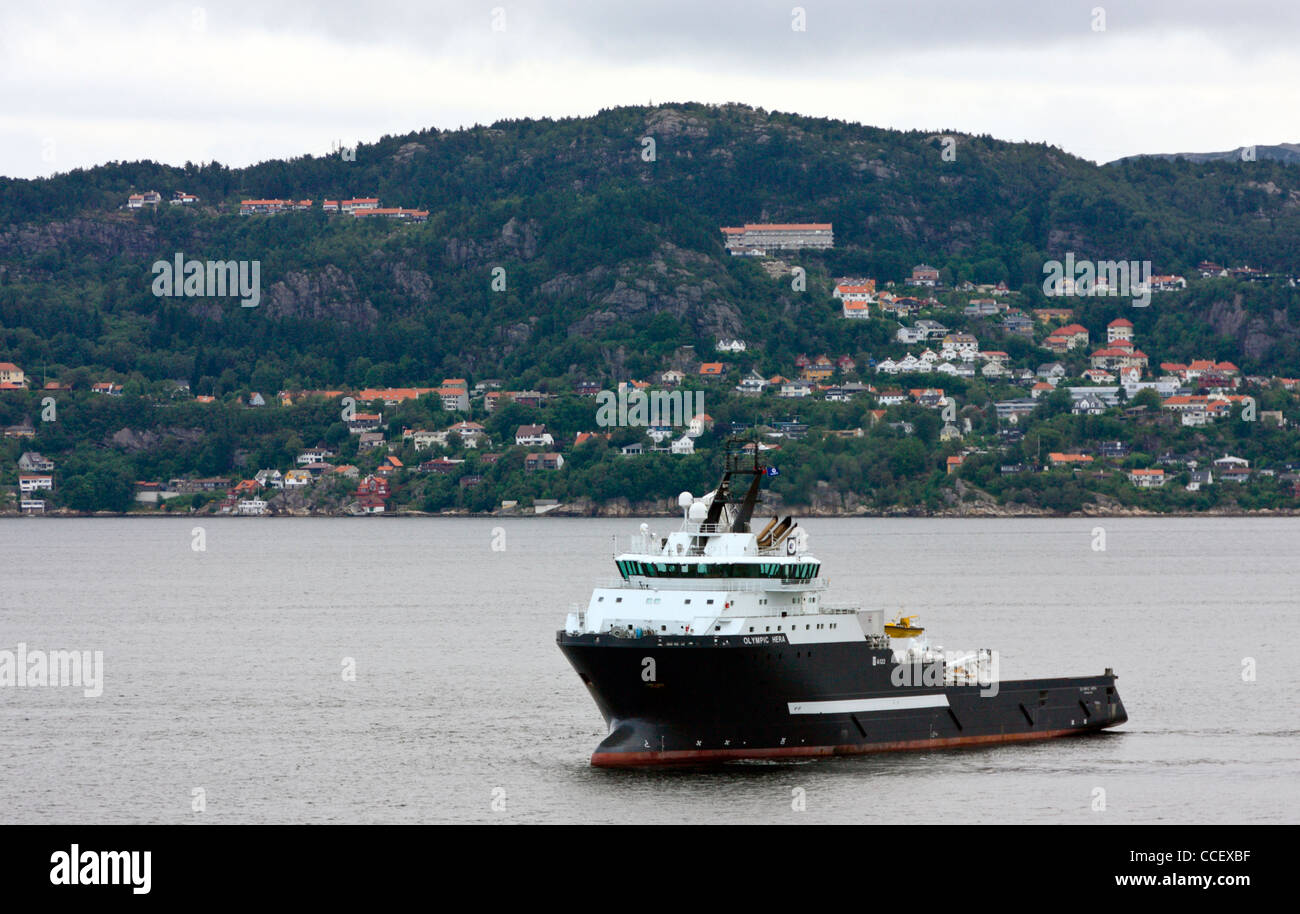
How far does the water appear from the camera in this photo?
44.5m

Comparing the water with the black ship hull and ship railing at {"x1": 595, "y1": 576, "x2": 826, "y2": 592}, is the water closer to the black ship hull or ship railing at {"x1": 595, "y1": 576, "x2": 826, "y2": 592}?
the black ship hull

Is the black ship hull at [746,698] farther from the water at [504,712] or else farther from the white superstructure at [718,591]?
the water at [504,712]

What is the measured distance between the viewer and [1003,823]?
137 feet

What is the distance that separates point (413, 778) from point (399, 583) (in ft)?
267

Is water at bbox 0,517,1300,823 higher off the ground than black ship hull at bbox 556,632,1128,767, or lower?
lower

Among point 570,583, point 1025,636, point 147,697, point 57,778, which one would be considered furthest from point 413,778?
point 570,583

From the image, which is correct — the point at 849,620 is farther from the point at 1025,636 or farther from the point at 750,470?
the point at 1025,636

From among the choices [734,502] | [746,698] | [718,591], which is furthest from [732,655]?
[734,502]

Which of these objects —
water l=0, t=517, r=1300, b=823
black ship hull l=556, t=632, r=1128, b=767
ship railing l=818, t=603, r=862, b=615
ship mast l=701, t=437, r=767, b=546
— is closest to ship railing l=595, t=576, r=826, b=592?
ship railing l=818, t=603, r=862, b=615

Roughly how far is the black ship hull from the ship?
0.11 feet

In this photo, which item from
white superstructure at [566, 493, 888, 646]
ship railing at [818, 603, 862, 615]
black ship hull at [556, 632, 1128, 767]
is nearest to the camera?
black ship hull at [556, 632, 1128, 767]

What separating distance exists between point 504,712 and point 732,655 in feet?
57.1

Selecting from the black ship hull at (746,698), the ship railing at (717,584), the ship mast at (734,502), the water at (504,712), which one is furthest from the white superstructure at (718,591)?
the water at (504,712)
